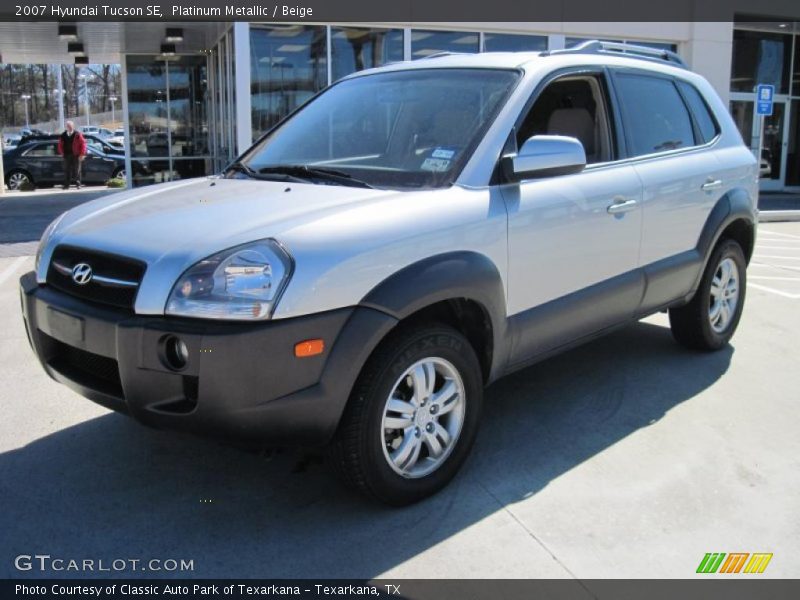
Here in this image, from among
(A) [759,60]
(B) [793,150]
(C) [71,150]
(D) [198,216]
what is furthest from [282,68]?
(B) [793,150]

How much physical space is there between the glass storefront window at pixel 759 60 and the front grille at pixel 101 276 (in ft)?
66.5

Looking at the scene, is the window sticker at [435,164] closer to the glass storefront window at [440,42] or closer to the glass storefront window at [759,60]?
the glass storefront window at [440,42]

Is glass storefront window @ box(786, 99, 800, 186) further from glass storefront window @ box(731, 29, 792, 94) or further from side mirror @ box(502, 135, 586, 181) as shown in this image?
side mirror @ box(502, 135, 586, 181)

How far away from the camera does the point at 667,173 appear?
4.66 m

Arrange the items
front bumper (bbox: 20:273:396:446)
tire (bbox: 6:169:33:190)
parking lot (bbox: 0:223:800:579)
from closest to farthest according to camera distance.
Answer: front bumper (bbox: 20:273:396:446) < parking lot (bbox: 0:223:800:579) < tire (bbox: 6:169:33:190)

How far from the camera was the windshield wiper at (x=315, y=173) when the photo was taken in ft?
11.8

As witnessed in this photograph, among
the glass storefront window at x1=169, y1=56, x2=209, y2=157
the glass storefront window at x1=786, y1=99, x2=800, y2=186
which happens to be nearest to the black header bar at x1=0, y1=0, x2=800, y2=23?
the glass storefront window at x1=169, y1=56, x2=209, y2=157

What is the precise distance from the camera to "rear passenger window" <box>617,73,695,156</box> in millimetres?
4582

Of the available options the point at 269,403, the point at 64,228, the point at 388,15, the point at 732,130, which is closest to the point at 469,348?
the point at 269,403

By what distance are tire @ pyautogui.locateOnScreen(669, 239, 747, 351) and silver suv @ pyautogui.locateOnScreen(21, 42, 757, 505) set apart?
35cm

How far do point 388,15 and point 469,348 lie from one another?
39.2 ft

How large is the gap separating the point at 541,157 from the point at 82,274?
2.05m

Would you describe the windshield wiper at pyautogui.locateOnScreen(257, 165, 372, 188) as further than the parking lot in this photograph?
Yes

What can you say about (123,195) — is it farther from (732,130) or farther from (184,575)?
(732,130)
